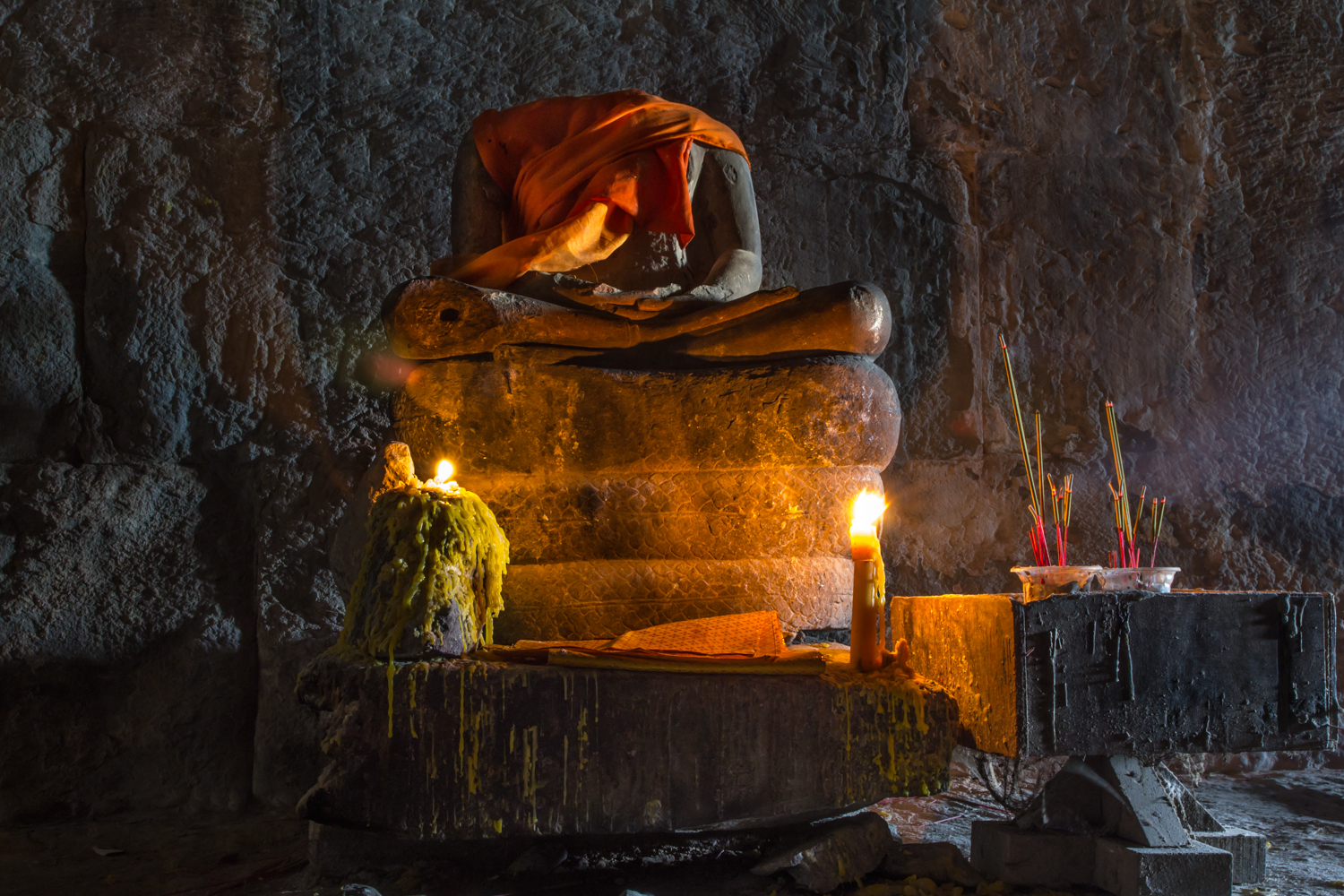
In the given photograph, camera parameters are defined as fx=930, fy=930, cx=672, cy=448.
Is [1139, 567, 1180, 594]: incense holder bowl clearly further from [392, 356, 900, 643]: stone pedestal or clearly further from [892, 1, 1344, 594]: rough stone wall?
[892, 1, 1344, 594]: rough stone wall

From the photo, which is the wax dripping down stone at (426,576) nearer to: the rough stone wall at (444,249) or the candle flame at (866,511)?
the candle flame at (866,511)

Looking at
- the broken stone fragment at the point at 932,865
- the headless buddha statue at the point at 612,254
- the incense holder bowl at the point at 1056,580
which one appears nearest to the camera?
the broken stone fragment at the point at 932,865

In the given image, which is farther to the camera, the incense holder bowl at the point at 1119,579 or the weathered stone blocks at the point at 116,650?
the weathered stone blocks at the point at 116,650

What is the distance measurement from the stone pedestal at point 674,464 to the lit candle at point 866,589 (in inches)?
19.4

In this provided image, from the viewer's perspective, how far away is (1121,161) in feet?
11.9

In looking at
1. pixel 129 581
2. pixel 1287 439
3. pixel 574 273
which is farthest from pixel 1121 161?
pixel 129 581

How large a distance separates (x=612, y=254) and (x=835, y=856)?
1.81 metres

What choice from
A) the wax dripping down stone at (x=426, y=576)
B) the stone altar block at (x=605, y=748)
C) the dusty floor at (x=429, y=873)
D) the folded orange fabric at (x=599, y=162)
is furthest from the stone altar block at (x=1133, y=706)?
the folded orange fabric at (x=599, y=162)

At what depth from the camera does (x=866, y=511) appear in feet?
5.41

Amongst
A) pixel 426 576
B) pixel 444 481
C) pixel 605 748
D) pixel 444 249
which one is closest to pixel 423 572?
pixel 426 576

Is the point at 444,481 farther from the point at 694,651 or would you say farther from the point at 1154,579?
the point at 1154,579

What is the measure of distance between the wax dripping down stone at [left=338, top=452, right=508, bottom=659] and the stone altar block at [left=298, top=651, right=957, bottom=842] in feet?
0.20

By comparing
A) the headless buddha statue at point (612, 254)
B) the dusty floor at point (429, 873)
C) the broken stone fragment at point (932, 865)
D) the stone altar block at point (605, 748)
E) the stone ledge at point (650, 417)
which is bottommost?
the dusty floor at point (429, 873)

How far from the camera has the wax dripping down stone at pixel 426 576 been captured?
1.57 meters
